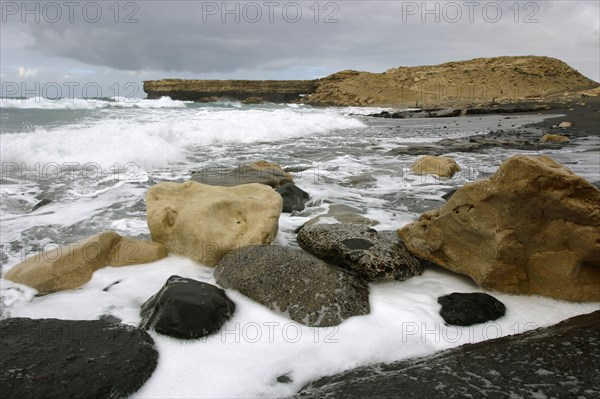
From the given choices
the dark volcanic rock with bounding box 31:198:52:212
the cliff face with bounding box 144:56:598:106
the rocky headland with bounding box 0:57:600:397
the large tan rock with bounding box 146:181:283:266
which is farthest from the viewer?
the cliff face with bounding box 144:56:598:106

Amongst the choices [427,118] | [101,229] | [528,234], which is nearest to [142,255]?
[101,229]

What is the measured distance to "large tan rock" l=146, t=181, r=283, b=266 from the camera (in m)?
3.80

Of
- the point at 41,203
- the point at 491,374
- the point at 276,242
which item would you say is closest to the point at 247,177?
the point at 276,242

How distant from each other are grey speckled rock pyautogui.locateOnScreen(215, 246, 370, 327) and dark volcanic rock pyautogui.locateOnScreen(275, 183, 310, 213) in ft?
7.00

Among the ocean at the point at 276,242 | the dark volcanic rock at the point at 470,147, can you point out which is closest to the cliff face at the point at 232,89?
the dark volcanic rock at the point at 470,147

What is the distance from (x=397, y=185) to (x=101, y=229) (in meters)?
4.30

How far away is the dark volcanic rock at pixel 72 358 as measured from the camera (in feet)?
6.66

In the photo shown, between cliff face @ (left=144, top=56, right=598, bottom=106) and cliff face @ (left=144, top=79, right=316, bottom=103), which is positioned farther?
cliff face @ (left=144, top=79, right=316, bottom=103)

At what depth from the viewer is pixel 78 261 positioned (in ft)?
11.7

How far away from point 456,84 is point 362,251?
5204 centimetres

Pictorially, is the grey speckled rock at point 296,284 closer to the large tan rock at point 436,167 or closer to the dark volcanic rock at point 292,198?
the dark volcanic rock at point 292,198

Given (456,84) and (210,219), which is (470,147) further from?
(456,84)

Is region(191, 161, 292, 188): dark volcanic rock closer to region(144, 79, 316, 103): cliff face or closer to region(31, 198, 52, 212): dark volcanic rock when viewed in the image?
region(31, 198, 52, 212): dark volcanic rock

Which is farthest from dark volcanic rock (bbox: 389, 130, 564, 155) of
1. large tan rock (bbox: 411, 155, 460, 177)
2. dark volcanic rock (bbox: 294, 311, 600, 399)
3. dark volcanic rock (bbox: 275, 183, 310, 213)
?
dark volcanic rock (bbox: 294, 311, 600, 399)
